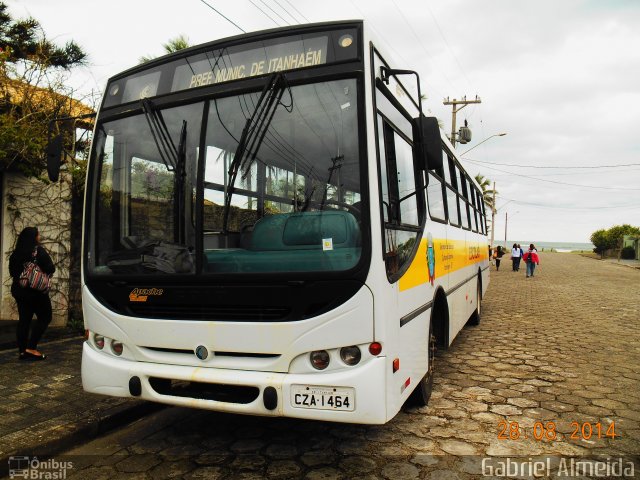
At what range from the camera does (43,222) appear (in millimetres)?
8133

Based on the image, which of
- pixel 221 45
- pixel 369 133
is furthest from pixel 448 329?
pixel 221 45

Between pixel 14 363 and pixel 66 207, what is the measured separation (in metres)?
2.89

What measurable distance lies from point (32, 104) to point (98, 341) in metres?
6.10

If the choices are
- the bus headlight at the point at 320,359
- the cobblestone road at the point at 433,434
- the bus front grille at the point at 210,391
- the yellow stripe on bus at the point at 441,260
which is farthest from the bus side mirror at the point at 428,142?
the cobblestone road at the point at 433,434

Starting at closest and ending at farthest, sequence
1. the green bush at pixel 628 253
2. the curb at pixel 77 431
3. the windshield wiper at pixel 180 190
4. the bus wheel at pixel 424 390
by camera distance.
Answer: the windshield wiper at pixel 180 190 → the curb at pixel 77 431 → the bus wheel at pixel 424 390 → the green bush at pixel 628 253

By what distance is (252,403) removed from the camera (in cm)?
323

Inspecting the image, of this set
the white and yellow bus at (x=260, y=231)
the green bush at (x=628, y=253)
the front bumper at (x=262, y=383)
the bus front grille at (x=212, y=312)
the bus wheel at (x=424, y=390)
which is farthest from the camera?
the green bush at (x=628, y=253)

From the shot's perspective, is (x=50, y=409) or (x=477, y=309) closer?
(x=50, y=409)

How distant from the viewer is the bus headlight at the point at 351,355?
3143mm

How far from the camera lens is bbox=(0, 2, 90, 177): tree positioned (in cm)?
743

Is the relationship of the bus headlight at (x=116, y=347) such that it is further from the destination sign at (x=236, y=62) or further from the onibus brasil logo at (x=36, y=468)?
the destination sign at (x=236, y=62)

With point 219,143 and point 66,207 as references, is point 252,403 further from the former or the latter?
point 66,207

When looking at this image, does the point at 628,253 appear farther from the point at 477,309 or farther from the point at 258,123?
the point at 258,123
